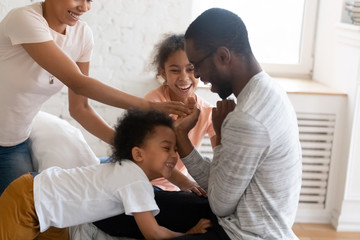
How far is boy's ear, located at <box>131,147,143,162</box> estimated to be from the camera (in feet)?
5.46

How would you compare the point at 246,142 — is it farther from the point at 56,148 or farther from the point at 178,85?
the point at 56,148

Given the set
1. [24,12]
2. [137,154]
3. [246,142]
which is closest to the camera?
[246,142]

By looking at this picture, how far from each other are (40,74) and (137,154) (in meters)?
0.53

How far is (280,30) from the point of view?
3582 millimetres

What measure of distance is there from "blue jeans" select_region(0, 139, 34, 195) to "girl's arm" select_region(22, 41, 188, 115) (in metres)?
0.46

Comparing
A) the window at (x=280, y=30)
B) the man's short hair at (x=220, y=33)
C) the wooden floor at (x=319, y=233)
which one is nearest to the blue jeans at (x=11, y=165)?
the man's short hair at (x=220, y=33)

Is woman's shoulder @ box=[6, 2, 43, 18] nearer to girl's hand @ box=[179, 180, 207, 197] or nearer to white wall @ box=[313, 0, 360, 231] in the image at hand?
girl's hand @ box=[179, 180, 207, 197]

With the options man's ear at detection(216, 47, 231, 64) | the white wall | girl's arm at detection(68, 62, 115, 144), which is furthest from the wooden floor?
man's ear at detection(216, 47, 231, 64)

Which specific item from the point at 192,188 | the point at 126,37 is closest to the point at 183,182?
the point at 192,188

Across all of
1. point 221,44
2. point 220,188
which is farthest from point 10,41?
point 220,188

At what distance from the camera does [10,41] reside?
184cm

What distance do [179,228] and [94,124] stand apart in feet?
2.25

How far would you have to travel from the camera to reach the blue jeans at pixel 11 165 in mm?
2010

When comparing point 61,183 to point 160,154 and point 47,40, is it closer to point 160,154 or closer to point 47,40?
point 160,154
